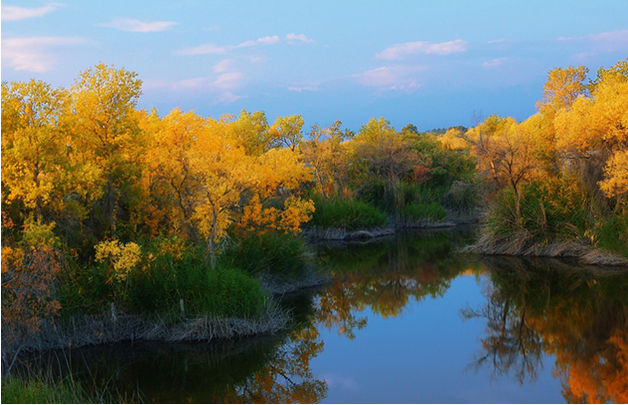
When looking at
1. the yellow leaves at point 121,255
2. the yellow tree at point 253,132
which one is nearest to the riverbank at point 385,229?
the yellow tree at point 253,132

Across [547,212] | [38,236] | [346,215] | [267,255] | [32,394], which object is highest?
[38,236]

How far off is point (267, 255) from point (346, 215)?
43.4 feet

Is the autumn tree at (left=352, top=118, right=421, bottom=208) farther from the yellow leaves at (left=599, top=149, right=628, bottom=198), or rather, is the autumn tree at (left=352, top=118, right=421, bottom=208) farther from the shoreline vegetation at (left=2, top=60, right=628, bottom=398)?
the yellow leaves at (left=599, top=149, right=628, bottom=198)

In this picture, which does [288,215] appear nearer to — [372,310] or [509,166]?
[372,310]

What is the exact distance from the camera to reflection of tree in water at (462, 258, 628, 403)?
10242 millimetres

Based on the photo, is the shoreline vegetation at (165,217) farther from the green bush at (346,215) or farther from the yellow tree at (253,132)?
the yellow tree at (253,132)

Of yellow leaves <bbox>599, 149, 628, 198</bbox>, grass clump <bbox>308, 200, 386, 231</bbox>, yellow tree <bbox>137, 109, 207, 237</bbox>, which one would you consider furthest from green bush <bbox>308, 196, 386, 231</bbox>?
yellow tree <bbox>137, 109, 207, 237</bbox>

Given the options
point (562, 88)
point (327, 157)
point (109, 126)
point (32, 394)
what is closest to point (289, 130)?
Result: point (327, 157)

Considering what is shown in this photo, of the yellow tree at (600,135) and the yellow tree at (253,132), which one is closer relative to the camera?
the yellow tree at (600,135)

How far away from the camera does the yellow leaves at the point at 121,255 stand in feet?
38.5

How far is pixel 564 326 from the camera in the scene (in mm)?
13305

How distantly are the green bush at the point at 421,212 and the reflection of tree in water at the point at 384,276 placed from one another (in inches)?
136

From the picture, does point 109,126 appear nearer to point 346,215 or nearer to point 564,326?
point 564,326

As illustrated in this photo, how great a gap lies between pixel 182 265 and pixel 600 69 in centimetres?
2512
